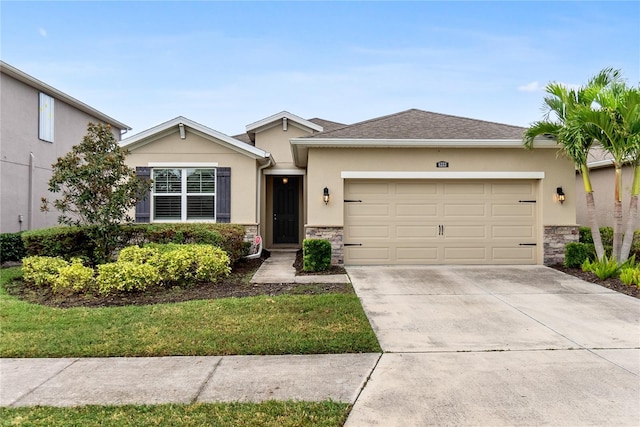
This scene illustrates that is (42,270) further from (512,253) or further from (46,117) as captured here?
(512,253)

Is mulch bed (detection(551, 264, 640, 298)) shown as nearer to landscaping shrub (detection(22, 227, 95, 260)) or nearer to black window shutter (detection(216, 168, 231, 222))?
black window shutter (detection(216, 168, 231, 222))

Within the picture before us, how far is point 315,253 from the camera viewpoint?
8609 millimetres

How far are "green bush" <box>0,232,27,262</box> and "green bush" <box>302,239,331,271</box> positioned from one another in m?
7.91

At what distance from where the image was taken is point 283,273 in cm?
860

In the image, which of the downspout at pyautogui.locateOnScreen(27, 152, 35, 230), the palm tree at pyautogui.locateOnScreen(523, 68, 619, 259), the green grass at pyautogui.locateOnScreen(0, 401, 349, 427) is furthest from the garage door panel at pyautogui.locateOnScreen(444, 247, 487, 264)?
the downspout at pyautogui.locateOnScreen(27, 152, 35, 230)

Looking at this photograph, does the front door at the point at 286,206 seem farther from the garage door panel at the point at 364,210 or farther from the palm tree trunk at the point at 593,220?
the palm tree trunk at the point at 593,220

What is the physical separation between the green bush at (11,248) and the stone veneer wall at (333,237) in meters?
7.91

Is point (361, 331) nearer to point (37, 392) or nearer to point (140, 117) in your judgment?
point (37, 392)

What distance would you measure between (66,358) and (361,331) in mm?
3275

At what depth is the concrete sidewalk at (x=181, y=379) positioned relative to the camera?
3195mm

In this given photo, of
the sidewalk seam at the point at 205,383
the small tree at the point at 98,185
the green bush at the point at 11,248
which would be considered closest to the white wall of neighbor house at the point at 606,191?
the sidewalk seam at the point at 205,383

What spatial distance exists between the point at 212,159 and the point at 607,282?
9806mm

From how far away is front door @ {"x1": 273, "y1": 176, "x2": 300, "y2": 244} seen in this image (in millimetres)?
13562

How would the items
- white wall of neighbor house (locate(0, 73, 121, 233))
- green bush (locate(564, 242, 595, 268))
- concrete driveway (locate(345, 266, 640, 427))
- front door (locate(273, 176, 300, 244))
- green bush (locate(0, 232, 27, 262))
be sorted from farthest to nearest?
front door (locate(273, 176, 300, 244))
white wall of neighbor house (locate(0, 73, 121, 233))
green bush (locate(0, 232, 27, 262))
green bush (locate(564, 242, 595, 268))
concrete driveway (locate(345, 266, 640, 427))
